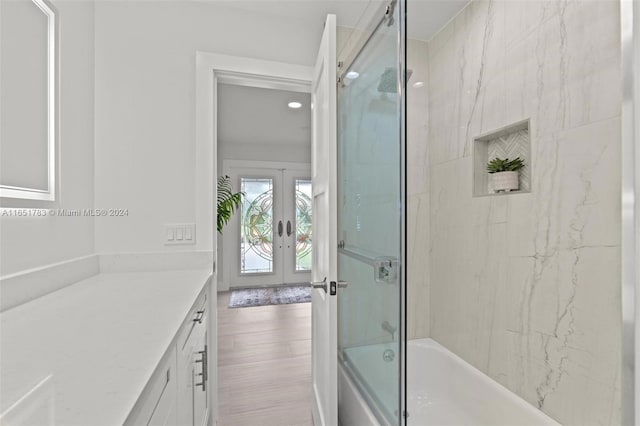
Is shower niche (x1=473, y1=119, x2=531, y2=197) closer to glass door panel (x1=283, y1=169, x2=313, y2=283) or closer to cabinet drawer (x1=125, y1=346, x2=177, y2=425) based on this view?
cabinet drawer (x1=125, y1=346, x2=177, y2=425)

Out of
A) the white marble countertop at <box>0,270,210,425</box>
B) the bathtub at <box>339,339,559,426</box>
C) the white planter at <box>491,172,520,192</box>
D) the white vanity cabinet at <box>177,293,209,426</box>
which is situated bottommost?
the bathtub at <box>339,339,559,426</box>

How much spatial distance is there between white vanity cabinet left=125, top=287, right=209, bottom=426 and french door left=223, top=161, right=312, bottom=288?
382 centimetres

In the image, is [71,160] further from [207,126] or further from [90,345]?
[90,345]

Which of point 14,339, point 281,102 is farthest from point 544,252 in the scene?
point 281,102

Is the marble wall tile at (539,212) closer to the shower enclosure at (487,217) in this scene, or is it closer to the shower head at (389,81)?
the shower enclosure at (487,217)

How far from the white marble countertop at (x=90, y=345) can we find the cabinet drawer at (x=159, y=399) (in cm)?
3

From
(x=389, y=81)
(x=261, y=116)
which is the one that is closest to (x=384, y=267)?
(x=389, y=81)

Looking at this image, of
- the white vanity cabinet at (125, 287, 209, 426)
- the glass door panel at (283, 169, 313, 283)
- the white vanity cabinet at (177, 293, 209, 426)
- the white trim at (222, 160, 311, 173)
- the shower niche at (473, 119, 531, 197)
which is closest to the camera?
the white vanity cabinet at (125, 287, 209, 426)

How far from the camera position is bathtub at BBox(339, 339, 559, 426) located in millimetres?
1282

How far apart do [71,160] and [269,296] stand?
3.60m

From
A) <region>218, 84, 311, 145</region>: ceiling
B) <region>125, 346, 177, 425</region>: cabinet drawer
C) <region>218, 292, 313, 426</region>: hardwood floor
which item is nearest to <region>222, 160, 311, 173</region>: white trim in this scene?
<region>218, 84, 311, 145</region>: ceiling

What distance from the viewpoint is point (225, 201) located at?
4.25 metres

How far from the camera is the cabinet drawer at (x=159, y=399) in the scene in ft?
1.76

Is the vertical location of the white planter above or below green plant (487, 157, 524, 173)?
below
